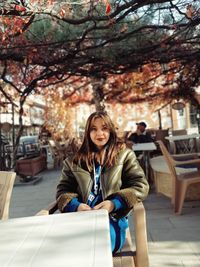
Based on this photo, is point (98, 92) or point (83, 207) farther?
point (98, 92)

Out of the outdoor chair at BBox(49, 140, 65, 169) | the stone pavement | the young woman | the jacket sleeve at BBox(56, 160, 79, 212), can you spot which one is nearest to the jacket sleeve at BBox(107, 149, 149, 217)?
the young woman

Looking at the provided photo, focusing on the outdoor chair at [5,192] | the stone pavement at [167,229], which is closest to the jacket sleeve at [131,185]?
the outdoor chair at [5,192]

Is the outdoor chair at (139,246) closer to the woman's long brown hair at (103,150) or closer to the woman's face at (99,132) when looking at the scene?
the woman's long brown hair at (103,150)

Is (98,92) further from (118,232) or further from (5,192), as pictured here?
(118,232)

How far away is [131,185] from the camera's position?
2840mm

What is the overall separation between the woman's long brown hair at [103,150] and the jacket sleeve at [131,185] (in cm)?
10

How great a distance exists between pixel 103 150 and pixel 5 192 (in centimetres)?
75

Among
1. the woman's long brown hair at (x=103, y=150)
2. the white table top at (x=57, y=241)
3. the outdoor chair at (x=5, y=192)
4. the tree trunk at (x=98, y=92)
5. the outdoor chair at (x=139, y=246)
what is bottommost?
the outdoor chair at (x=139, y=246)

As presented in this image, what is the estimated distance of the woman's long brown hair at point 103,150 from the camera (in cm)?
287

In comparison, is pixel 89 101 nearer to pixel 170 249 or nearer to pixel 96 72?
pixel 96 72

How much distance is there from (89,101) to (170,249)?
17221mm

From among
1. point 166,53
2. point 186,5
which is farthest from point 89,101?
point 186,5

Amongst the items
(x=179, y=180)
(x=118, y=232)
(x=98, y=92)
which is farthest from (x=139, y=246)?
(x=98, y=92)

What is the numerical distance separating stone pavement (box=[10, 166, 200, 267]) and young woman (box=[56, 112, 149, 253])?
1.04 meters
